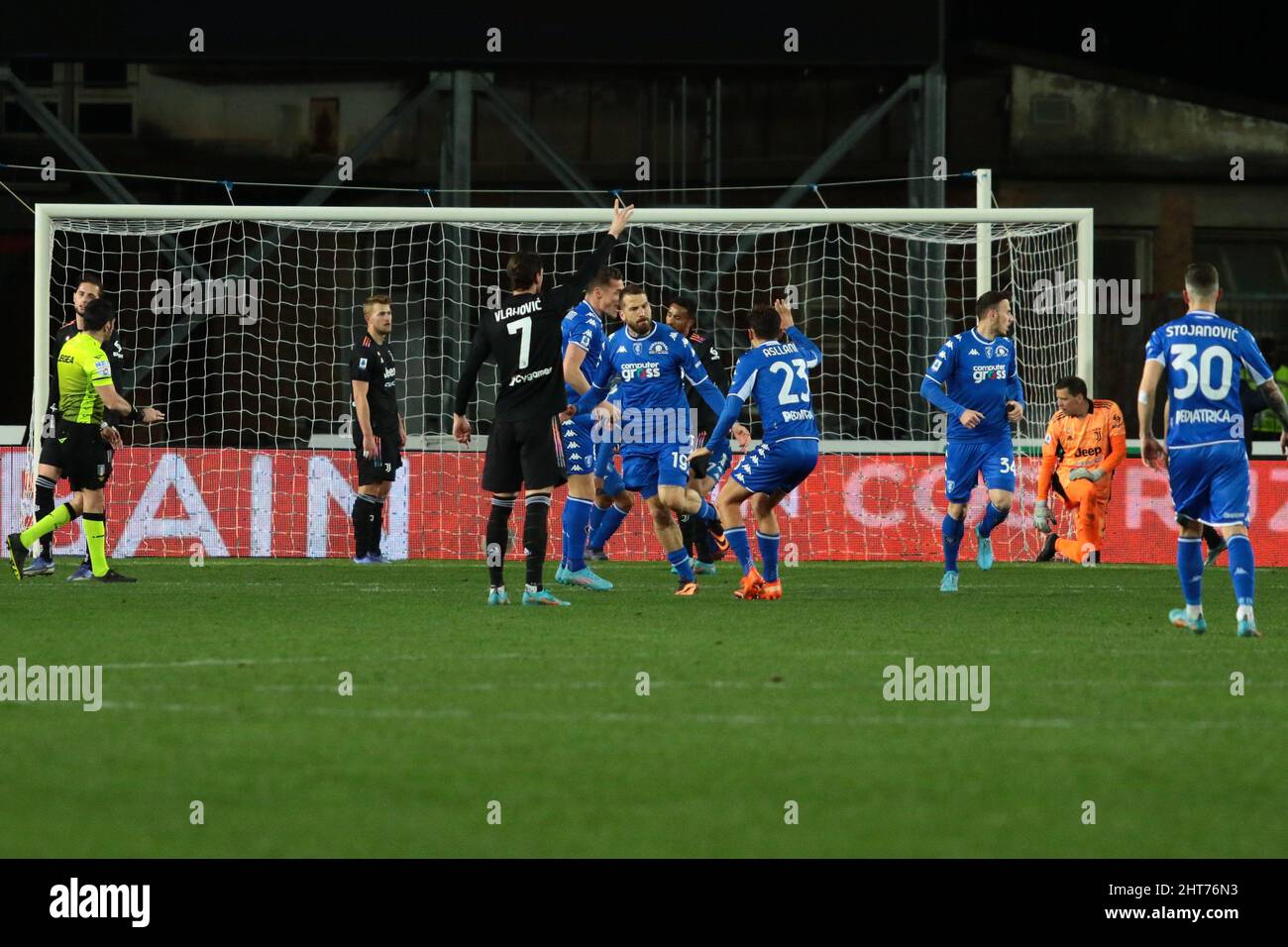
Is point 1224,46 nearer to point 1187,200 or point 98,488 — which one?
point 1187,200

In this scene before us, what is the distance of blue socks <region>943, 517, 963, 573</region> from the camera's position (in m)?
13.5

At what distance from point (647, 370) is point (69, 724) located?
24.7 feet

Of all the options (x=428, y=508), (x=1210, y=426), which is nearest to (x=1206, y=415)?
(x=1210, y=426)

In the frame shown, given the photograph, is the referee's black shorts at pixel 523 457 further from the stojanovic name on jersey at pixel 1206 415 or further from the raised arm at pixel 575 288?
the stojanovic name on jersey at pixel 1206 415

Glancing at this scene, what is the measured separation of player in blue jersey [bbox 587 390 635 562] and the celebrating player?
348 cm

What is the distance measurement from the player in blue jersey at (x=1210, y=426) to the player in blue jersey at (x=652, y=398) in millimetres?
4072

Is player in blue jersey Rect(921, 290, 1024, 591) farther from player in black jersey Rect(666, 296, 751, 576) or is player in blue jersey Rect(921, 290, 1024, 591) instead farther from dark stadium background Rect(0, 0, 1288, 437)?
dark stadium background Rect(0, 0, 1288, 437)

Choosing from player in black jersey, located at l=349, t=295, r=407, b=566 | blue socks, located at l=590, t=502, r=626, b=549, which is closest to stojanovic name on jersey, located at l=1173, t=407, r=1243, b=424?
blue socks, located at l=590, t=502, r=626, b=549

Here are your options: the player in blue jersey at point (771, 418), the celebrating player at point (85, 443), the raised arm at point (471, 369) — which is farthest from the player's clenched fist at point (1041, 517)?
the celebrating player at point (85, 443)

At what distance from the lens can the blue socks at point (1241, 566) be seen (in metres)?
9.85

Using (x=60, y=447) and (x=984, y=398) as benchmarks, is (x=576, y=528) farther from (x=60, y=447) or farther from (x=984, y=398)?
(x=60, y=447)
